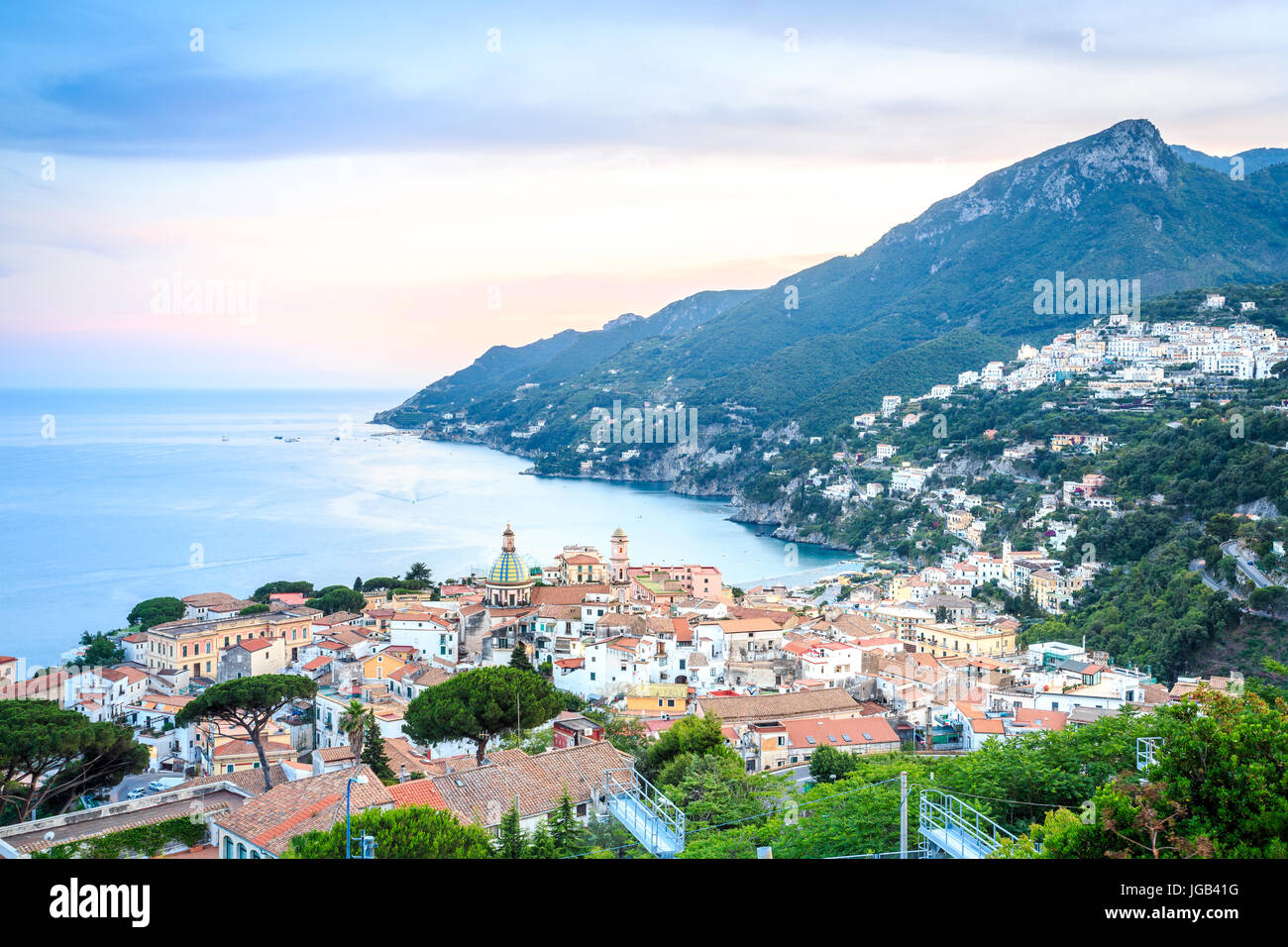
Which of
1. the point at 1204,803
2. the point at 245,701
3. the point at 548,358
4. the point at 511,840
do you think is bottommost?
the point at 245,701

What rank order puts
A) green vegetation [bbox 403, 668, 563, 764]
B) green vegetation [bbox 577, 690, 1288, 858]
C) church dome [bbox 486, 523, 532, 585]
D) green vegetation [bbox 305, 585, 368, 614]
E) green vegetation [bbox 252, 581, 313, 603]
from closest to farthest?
green vegetation [bbox 577, 690, 1288, 858], green vegetation [bbox 403, 668, 563, 764], church dome [bbox 486, 523, 532, 585], green vegetation [bbox 305, 585, 368, 614], green vegetation [bbox 252, 581, 313, 603]

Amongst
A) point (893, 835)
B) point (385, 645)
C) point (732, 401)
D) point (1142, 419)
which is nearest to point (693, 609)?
point (385, 645)

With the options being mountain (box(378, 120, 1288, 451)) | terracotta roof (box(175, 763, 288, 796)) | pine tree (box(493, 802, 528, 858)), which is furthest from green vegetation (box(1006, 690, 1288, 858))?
mountain (box(378, 120, 1288, 451))

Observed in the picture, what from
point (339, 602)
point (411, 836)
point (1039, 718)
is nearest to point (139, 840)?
point (411, 836)

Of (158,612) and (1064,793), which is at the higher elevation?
(1064,793)

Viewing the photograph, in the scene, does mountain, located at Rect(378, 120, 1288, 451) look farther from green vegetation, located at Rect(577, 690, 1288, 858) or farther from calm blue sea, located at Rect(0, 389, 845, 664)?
green vegetation, located at Rect(577, 690, 1288, 858)

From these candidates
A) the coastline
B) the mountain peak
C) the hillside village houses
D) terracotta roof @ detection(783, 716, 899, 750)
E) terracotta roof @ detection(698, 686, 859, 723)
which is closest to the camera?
the hillside village houses

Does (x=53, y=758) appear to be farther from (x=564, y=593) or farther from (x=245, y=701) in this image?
(x=564, y=593)
